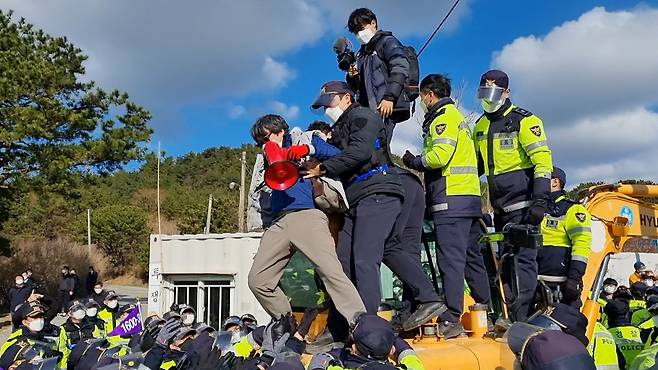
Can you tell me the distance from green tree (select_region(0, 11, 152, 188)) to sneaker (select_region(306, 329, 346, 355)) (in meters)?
19.9

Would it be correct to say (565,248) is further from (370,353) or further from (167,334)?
(167,334)

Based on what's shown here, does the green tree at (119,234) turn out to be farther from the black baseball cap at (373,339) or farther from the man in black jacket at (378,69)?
the black baseball cap at (373,339)

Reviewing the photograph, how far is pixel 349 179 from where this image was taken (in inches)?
174

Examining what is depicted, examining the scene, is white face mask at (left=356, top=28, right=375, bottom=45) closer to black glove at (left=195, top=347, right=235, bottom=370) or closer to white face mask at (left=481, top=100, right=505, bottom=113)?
white face mask at (left=481, top=100, right=505, bottom=113)

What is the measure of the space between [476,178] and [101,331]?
280 inches

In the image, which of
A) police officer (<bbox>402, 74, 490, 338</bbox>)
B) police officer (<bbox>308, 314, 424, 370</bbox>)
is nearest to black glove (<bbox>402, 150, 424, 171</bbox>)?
police officer (<bbox>402, 74, 490, 338</bbox>)

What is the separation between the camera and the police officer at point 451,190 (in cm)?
473

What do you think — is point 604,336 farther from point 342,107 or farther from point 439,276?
point 342,107

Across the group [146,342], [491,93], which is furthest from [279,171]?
[146,342]

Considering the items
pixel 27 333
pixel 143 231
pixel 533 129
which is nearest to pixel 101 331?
pixel 27 333

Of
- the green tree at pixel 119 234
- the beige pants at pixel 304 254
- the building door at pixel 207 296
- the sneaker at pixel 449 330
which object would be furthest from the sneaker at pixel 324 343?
the green tree at pixel 119 234

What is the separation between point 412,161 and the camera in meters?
5.07

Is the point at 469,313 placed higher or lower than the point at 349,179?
lower

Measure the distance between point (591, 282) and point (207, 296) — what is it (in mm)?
13881
